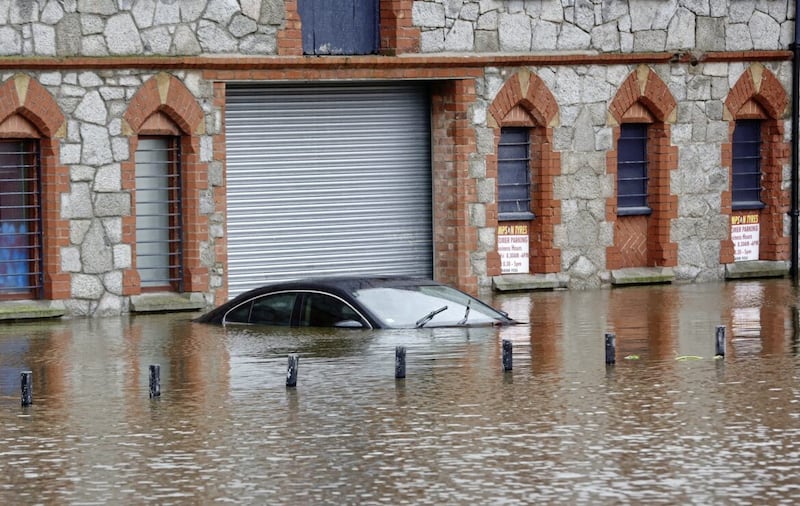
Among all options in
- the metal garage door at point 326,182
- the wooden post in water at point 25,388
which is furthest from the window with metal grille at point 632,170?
the wooden post in water at point 25,388

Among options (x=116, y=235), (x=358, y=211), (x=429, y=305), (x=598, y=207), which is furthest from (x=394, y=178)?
(x=429, y=305)

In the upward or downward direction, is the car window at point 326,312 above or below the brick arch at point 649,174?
below

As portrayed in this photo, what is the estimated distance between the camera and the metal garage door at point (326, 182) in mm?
28531

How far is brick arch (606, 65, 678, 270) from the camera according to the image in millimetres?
31234

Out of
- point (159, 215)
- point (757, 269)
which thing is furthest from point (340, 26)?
point (757, 269)

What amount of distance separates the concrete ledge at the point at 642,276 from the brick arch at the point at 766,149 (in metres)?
1.33

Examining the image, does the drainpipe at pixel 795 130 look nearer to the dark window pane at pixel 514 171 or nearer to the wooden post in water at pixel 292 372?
the dark window pane at pixel 514 171

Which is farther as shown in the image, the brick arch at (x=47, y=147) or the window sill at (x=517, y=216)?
the window sill at (x=517, y=216)

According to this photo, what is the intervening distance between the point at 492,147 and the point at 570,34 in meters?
2.20

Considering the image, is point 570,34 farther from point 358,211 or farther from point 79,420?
point 79,420

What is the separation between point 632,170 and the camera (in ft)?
105

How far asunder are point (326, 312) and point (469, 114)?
8.42 meters

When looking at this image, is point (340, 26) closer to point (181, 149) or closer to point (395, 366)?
point (181, 149)

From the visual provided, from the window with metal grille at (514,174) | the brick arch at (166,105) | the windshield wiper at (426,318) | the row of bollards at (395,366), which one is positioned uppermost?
the brick arch at (166,105)
